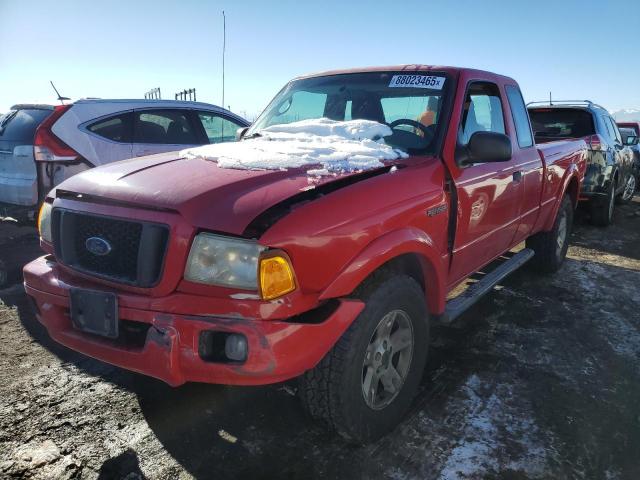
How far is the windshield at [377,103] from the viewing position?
311 cm

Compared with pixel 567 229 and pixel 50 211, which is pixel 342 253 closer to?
pixel 50 211

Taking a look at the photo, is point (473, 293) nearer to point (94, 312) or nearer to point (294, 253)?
point (294, 253)

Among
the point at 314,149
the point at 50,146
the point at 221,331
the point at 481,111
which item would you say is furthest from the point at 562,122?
the point at 221,331

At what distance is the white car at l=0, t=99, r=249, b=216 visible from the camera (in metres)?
5.14

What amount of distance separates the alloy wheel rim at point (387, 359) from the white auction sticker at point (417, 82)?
5.18 feet

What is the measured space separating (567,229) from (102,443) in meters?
5.23

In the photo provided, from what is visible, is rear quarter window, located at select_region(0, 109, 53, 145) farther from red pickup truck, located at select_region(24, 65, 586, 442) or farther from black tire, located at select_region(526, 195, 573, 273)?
black tire, located at select_region(526, 195, 573, 273)

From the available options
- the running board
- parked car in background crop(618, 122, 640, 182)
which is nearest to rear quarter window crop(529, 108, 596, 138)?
parked car in background crop(618, 122, 640, 182)

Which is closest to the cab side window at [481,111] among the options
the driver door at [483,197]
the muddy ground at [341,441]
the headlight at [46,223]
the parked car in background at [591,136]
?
the driver door at [483,197]

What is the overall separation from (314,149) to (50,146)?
3.66m

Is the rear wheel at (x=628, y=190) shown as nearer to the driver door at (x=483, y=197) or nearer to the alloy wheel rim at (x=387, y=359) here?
the driver door at (x=483, y=197)

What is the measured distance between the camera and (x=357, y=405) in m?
2.30

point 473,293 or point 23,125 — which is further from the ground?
point 23,125

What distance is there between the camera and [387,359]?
255cm
